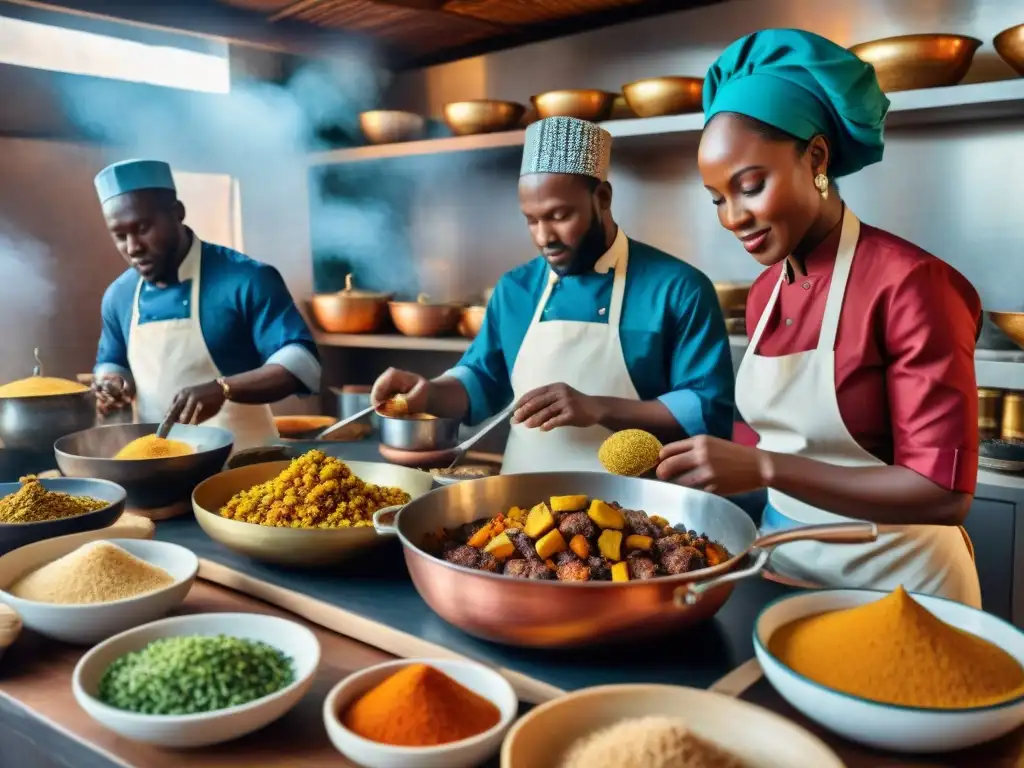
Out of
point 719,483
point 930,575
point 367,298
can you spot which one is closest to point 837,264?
point 719,483

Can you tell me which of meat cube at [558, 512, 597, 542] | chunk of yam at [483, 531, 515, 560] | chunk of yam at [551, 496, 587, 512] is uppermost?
chunk of yam at [551, 496, 587, 512]

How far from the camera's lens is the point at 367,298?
361 centimetres

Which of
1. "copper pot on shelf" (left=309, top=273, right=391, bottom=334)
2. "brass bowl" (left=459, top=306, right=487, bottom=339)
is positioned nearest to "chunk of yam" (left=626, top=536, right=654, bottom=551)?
"brass bowl" (left=459, top=306, right=487, bottom=339)

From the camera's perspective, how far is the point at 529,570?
106 cm

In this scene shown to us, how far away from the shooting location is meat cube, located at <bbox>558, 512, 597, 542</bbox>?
1127 mm

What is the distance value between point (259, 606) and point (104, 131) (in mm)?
2824

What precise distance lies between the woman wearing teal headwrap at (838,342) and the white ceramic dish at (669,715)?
48 centimetres

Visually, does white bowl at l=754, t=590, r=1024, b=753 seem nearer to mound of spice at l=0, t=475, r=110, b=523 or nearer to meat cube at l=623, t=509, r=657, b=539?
meat cube at l=623, t=509, r=657, b=539

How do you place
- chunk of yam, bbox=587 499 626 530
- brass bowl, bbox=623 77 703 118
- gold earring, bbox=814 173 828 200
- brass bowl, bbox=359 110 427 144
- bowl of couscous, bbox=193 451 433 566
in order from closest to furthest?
1. chunk of yam, bbox=587 499 626 530
2. bowl of couscous, bbox=193 451 433 566
3. gold earring, bbox=814 173 828 200
4. brass bowl, bbox=623 77 703 118
5. brass bowl, bbox=359 110 427 144

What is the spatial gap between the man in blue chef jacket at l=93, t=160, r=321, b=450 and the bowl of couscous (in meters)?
0.96

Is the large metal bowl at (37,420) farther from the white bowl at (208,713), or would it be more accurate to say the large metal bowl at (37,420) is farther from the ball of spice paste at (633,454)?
the ball of spice paste at (633,454)

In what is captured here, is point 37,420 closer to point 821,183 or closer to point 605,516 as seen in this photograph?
point 605,516

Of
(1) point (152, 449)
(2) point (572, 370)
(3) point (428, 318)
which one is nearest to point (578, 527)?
(1) point (152, 449)

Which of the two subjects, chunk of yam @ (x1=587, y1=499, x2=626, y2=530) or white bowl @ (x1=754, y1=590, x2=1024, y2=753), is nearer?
white bowl @ (x1=754, y1=590, x2=1024, y2=753)
